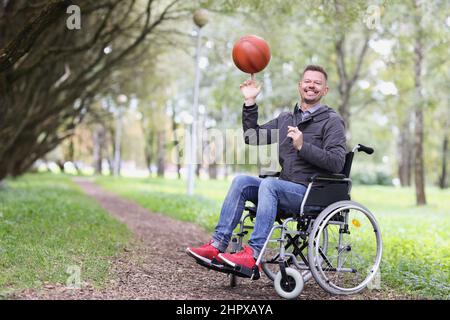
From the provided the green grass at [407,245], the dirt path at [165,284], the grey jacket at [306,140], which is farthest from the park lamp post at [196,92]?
the grey jacket at [306,140]

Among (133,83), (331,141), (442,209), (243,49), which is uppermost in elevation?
(133,83)

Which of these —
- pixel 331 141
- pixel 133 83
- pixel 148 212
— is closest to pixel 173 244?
pixel 331 141

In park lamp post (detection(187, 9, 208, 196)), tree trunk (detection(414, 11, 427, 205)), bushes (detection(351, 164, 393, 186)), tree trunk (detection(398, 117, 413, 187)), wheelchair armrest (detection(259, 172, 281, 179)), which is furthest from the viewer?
tree trunk (detection(398, 117, 413, 187))

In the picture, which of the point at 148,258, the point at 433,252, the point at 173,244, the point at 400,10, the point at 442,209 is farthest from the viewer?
the point at 442,209

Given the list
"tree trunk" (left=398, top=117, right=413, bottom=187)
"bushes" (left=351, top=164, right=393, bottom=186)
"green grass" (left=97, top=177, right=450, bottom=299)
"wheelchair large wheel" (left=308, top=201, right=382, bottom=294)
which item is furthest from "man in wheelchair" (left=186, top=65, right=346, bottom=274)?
"tree trunk" (left=398, top=117, right=413, bottom=187)

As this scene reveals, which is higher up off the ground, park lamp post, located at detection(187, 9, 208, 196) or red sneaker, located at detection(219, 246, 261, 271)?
park lamp post, located at detection(187, 9, 208, 196)

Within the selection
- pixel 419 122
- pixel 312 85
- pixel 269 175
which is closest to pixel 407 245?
pixel 269 175

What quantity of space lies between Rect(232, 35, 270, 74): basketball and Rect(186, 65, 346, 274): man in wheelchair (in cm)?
22

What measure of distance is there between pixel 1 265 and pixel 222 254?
5.94 feet

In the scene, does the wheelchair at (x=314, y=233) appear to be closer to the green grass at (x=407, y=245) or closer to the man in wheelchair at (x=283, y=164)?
the man in wheelchair at (x=283, y=164)

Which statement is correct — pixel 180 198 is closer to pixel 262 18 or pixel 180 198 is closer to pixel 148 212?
pixel 148 212

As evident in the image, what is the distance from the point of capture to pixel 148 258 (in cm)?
598

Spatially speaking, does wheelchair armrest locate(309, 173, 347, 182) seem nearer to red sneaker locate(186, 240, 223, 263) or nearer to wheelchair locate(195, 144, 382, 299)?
wheelchair locate(195, 144, 382, 299)

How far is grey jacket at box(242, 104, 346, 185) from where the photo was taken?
4.32 metres
